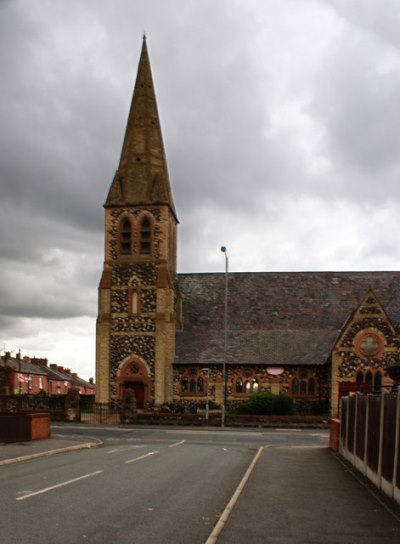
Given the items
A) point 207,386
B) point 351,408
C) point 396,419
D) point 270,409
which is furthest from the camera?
point 207,386

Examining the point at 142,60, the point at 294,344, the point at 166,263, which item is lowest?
the point at 294,344

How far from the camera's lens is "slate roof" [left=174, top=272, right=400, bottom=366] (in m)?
52.3

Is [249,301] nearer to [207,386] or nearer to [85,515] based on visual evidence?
[207,386]

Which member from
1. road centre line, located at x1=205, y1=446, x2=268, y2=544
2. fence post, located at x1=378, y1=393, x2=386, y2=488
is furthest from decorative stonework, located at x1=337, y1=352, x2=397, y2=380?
fence post, located at x1=378, y1=393, x2=386, y2=488

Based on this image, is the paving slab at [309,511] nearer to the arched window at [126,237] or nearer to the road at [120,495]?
the road at [120,495]

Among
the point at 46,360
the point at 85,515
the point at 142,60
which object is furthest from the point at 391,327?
the point at 46,360

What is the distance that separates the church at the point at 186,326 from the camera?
49.3 m

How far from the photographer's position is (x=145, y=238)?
175 feet

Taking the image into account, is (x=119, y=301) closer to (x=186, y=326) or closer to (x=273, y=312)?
(x=186, y=326)

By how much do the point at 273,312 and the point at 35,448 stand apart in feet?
108

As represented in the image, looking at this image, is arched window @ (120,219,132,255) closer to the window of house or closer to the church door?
the church door

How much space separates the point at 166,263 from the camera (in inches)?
2066

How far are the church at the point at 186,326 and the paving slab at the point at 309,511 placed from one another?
1223 inches

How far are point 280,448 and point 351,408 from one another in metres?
6.14
